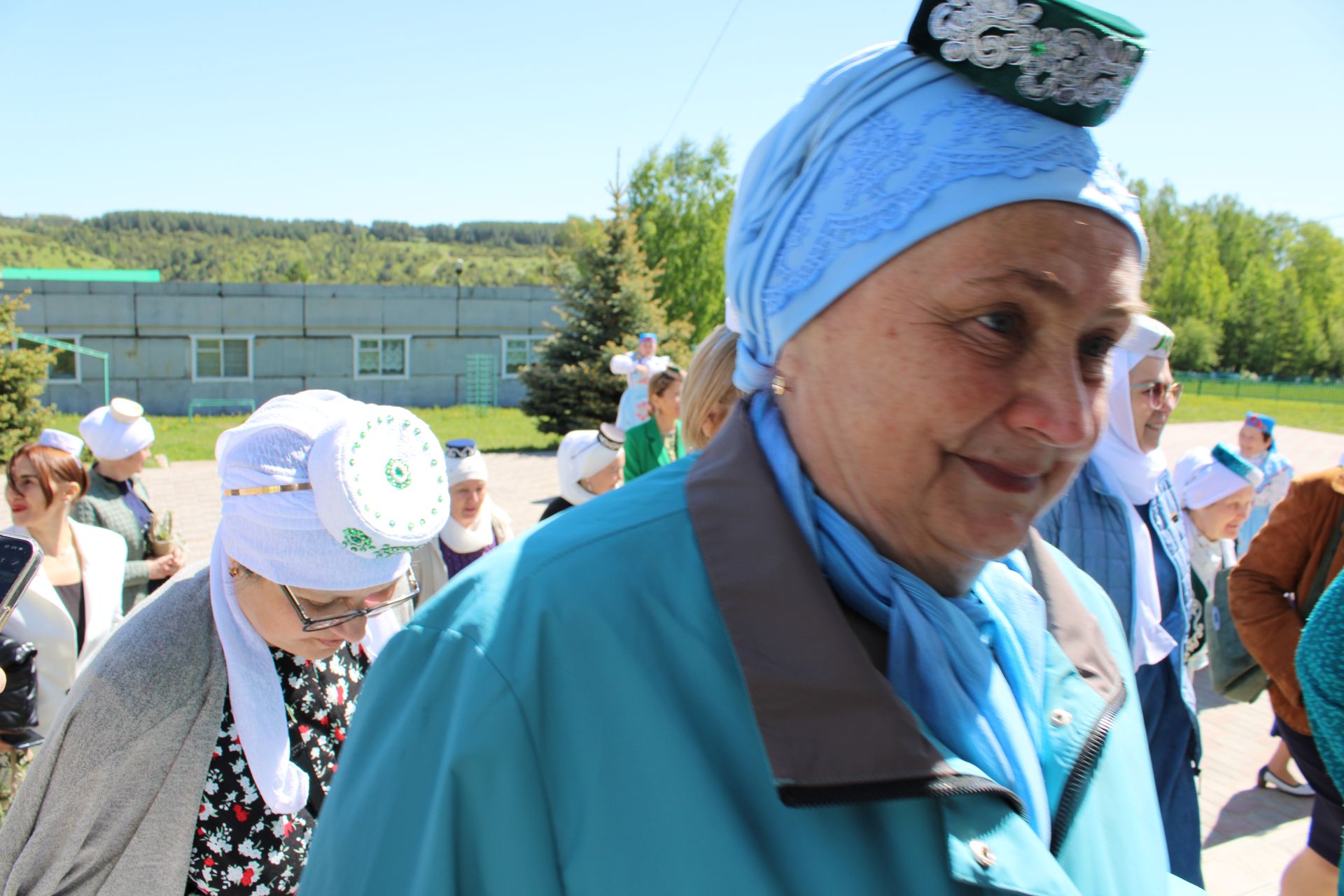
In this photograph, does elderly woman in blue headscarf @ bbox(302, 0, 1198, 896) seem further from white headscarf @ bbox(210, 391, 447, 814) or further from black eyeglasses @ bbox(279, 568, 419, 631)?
black eyeglasses @ bbox(279, 568, 419, 631)

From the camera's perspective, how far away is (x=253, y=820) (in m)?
2.16

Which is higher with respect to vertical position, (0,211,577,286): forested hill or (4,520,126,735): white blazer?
(0,211,577,286): forested hill

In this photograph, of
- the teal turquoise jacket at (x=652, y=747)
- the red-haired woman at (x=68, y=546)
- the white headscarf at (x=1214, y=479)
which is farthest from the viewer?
the white headscarf at (x=1214, y=479)

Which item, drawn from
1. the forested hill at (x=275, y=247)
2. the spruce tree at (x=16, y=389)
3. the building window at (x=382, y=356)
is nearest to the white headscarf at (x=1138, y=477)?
the spruce tree at (x=16, y=389)

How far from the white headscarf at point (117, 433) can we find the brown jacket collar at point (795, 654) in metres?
5.48

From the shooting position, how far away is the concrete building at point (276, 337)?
93.0ft

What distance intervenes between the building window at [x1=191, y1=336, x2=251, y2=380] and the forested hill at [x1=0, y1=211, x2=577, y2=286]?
5120 centimetres

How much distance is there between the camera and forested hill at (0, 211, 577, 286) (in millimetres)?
98625

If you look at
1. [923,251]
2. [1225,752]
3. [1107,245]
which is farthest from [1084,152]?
[1225,752]

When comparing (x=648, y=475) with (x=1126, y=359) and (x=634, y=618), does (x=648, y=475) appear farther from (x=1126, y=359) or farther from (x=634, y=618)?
(x=1126, y=359)

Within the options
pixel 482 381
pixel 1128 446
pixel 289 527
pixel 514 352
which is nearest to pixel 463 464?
pixel 289 527

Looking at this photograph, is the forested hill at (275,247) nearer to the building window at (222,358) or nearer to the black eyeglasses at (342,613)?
the building window at (222,358)

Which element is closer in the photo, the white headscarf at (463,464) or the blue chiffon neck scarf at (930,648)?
the blue chiffon neck scarf at (930,648)

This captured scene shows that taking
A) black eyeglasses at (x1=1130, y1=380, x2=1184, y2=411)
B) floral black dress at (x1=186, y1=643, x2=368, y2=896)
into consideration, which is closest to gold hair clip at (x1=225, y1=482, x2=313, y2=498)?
floral black dress at (x1=186, y1=643, x2=368, y2=896)
